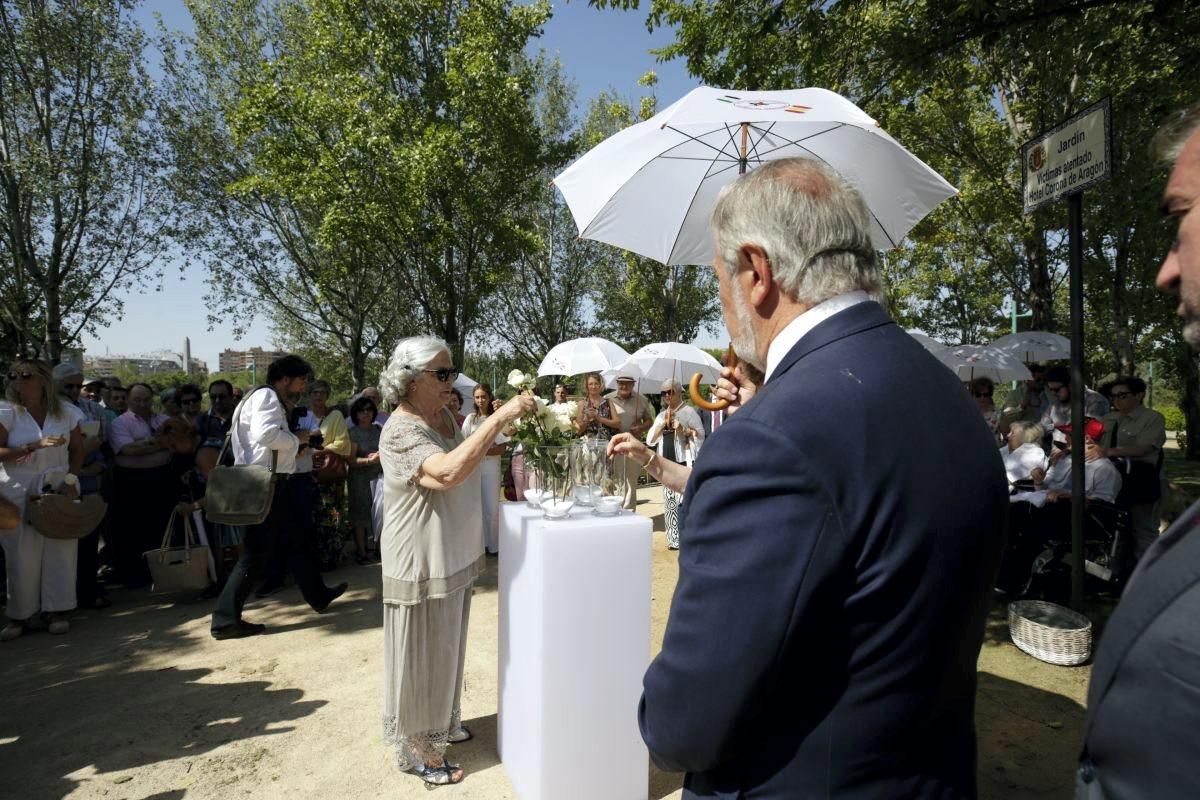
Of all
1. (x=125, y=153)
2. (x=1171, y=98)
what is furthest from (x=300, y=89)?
(x=1171, y=98)

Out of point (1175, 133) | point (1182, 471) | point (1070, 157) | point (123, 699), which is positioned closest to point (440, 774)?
point (123, 699)

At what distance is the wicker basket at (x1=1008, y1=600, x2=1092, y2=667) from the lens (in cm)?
435

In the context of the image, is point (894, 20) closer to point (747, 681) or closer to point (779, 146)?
point (779, 146)

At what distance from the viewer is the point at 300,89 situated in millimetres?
13555

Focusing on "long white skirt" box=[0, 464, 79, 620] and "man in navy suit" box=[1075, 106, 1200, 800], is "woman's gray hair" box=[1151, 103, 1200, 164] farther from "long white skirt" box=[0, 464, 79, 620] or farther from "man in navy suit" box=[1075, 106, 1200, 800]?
"long white skirt" box=[0, 464, 79, 620]

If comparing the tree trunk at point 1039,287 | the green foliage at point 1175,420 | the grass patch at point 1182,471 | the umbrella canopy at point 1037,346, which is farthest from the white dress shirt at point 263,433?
the green foliage at point 1175,420

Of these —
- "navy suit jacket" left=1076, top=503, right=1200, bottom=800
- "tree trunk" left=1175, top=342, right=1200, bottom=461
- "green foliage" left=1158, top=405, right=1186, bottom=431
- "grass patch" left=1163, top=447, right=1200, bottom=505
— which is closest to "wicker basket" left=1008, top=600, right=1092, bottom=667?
"navy suit jacket" left=1076, top=503, right=1200, bottom=800

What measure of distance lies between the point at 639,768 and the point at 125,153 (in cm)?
1761

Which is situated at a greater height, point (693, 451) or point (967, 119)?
point (967, 119)

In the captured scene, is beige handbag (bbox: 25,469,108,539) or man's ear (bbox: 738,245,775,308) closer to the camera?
man's ear (bbox: 738,245,775,308)

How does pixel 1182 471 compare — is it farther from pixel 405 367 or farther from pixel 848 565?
pixel 848 565

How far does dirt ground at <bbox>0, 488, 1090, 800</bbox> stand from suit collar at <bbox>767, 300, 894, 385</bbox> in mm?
2761

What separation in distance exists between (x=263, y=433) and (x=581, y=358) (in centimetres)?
594

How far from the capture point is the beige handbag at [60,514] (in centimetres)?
482
